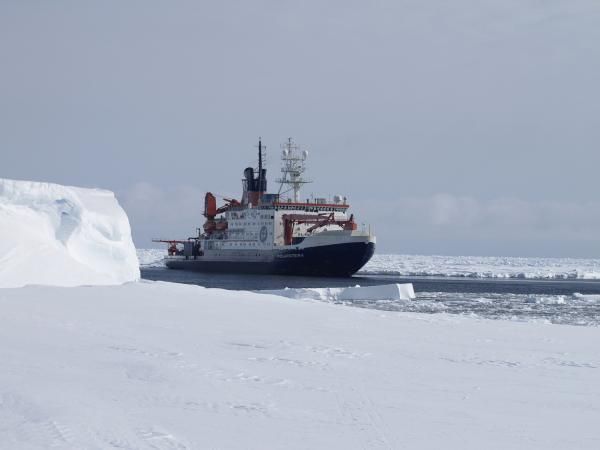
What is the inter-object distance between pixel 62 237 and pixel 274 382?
34.6ft

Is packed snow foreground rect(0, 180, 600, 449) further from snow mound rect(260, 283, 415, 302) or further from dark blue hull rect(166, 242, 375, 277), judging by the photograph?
dark blue hull rect(166, 242, 375, 277)

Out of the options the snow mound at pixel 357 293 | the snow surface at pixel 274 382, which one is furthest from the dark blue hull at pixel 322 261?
the snow surface at pixel 274 382

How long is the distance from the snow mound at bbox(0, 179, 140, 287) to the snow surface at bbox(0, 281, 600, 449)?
2.12m

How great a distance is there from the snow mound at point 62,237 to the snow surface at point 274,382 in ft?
6.96

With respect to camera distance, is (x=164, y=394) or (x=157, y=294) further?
(x=157, y=294)

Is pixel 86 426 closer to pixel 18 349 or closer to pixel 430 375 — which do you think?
pixel 18 349

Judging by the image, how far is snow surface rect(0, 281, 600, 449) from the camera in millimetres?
5105

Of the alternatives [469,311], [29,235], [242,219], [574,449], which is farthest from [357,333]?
[242,219]

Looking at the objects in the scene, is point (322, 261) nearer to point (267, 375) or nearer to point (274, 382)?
point (267, 375)

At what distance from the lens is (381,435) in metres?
5.18

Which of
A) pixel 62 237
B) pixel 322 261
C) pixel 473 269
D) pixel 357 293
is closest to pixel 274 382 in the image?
pixel 62 237

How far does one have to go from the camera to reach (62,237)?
52.6ft

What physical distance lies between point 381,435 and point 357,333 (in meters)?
5.45

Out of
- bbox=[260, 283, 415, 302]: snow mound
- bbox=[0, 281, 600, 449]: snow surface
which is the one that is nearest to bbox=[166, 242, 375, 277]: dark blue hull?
bbox=[260, 283, 415, 302]: snow mound
